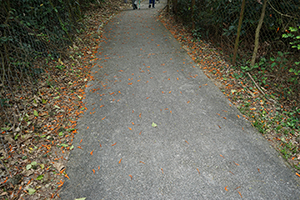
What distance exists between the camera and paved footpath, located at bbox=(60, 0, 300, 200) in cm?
258

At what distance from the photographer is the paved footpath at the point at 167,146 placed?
258 cm

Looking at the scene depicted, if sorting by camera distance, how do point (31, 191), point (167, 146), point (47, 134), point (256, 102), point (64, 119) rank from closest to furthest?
point (31, 191) → point (167, 146) → point (47, 134) → point (64, 119) → point (256, 102)

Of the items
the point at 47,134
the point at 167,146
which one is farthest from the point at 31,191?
the point at 167,146

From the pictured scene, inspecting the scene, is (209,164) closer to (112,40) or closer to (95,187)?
(95,187)

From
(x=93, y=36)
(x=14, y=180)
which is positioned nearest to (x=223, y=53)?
(x=93, y=36)

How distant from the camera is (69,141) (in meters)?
3.28

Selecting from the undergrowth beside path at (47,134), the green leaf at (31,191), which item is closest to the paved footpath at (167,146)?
the undergrowth beside path at (47,134)

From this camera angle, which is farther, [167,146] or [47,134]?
[47,134]

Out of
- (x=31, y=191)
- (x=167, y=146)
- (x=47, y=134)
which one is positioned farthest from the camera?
(x=47, y=134)

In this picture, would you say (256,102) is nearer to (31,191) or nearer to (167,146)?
(167,146)

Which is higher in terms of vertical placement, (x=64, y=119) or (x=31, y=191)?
(x=64, y=119)

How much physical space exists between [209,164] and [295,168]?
1365mm

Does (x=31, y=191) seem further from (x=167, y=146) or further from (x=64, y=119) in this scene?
(x=167, y=146)

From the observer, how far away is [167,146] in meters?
3.17
